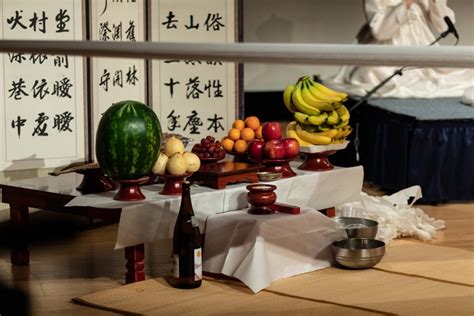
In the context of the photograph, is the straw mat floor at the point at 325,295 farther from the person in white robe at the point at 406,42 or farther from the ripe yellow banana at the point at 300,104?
the person in white robe at the point at 406,42

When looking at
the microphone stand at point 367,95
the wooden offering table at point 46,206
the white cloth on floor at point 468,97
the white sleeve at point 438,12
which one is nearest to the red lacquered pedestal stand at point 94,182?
the wooden offering table at point 46,206

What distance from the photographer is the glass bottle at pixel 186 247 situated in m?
3.40

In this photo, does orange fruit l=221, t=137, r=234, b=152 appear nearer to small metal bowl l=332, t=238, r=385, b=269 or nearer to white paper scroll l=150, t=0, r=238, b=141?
small metal bowl l=332, t=238, r=385, b=269

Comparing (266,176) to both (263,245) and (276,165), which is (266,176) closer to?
(276,165)

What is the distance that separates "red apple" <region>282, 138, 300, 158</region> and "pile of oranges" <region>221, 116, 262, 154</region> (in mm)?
171

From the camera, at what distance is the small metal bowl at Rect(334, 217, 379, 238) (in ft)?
13.0

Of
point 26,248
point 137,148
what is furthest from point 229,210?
point 26,248

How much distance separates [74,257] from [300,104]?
118cm

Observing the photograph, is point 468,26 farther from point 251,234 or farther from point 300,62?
point 300,62

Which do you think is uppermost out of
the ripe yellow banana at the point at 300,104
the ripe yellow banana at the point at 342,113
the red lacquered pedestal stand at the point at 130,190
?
the ripe yellow banana at the point at 300,104

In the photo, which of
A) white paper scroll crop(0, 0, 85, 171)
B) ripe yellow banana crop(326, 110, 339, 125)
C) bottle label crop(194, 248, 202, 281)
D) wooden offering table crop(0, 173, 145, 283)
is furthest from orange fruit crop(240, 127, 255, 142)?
white paper scroll crop(0, 0, 85, 171)

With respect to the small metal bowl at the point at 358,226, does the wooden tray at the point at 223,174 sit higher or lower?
higher

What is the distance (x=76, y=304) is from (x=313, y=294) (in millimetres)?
822

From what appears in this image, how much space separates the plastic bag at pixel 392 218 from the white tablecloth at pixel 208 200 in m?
0.14
